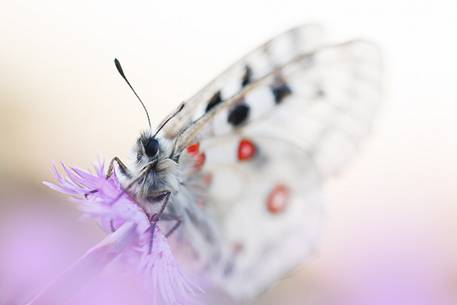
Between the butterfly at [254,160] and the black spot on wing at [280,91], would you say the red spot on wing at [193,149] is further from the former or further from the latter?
the black spot on wing at [280,91]

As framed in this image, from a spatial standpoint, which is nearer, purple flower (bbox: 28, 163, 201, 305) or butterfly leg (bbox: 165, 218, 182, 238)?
purple flower (bbox: 28, 163, 201, 305)

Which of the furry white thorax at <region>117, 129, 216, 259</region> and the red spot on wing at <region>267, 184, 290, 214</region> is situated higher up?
the furry white thorax at <region>117, 129, 216, 259</region>

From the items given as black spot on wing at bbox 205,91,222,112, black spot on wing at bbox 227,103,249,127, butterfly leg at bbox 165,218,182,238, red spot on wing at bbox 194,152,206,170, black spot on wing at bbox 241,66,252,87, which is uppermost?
black spot on wing at bbox 205,91,222,112

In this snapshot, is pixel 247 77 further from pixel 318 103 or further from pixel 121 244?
pixel 121 244

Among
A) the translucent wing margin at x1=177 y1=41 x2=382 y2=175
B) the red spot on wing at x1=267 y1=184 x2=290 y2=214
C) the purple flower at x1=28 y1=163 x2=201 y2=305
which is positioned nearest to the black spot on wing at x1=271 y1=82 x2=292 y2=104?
the translucent wing margin at x1=177 y1=41 x2=382 y2=175

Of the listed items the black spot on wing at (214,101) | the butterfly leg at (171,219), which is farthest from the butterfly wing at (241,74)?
the butterfly leg at (171,219)

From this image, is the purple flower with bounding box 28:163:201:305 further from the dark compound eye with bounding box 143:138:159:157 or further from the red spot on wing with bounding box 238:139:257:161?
the red spot on wing with bounding box 238:139:257:161

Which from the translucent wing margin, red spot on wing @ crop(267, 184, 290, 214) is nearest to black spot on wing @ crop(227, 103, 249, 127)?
the translucent wing margin

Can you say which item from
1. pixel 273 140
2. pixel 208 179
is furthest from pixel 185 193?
pixel 273 140
